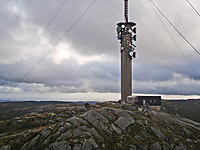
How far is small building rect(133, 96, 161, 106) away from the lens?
8100 centimetres

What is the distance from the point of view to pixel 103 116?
50531 mm

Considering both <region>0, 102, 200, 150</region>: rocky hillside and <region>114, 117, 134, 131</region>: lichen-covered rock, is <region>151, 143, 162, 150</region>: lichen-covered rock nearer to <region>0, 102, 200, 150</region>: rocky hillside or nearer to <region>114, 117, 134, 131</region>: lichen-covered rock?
<region>0, 102, 200, 150</region>: rocky hillside

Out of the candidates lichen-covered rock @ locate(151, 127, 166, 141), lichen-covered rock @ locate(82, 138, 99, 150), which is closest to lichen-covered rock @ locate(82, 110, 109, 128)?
lichen-covered rock @ locate(82, 138, 99, 150)

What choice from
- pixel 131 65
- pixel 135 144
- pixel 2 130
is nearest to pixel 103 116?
pixel 135 144

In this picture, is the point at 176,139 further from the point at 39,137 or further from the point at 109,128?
the point at 39,137

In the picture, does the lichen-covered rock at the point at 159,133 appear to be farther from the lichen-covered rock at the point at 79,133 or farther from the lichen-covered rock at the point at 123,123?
the lichen-covered rock at the point at 79,133

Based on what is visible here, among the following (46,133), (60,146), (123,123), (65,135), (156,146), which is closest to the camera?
(60,146)

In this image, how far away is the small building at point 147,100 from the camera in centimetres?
8100

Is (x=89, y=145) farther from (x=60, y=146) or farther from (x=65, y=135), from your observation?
(x=65, y=135)

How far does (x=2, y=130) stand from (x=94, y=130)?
4634 cm

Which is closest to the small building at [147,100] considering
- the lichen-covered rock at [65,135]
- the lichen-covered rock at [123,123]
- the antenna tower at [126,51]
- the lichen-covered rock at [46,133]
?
the antenna tower at [126,51]

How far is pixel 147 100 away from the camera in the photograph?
3219 inches

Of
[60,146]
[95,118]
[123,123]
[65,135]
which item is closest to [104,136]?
[95,118]

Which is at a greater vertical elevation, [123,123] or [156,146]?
[123,123]
